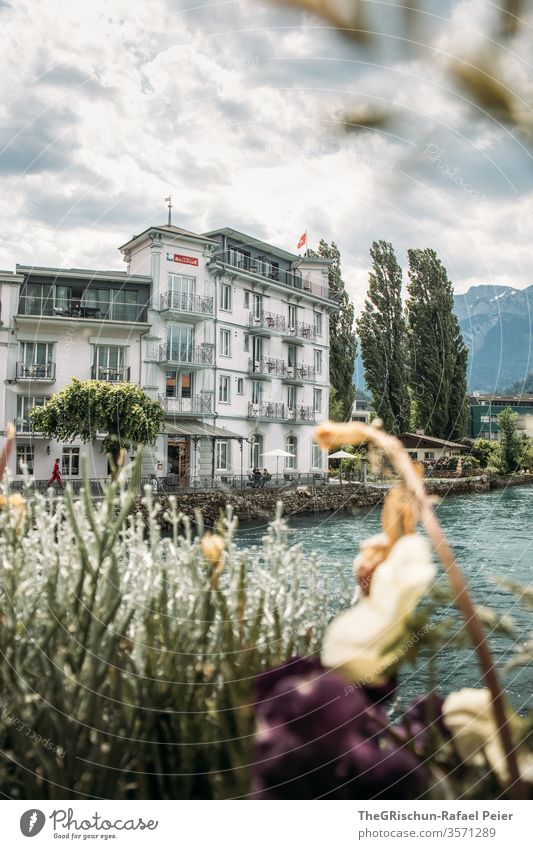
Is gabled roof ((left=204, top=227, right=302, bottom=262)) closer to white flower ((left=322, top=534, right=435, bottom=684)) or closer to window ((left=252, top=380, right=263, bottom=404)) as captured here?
window ((left=252, top=380, right=263, bottom=404))

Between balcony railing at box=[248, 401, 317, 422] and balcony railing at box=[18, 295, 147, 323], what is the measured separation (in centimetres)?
26

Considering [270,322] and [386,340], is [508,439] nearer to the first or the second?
[386,340]

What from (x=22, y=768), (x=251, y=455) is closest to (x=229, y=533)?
(x=22, y=768)

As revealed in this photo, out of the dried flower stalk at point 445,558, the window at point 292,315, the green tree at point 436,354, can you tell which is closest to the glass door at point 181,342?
the window at point 292,315

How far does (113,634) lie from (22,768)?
3.8 inches

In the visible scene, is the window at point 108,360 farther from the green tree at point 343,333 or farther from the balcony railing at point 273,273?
the green tree at point 343,333

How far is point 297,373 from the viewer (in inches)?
42.8

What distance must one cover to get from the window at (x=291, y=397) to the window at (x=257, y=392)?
5 centimetres

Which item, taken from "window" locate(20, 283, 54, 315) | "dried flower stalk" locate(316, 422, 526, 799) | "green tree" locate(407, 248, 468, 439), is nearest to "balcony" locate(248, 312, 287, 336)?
"window" locate(20, 283, 54, 315)

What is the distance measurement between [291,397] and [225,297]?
360 mm

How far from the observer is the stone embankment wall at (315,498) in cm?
48

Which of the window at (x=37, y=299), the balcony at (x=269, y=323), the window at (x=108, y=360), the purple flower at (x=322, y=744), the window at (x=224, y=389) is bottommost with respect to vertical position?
the purple flower at (x=322, y=744)

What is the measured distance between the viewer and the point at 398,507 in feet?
0.99
